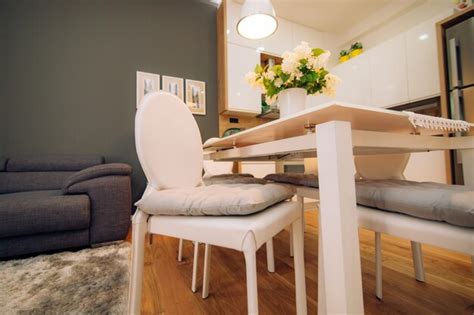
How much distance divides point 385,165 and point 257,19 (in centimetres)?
150

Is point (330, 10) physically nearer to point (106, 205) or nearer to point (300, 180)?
point (300, 180)

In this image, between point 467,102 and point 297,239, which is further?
point 467,102

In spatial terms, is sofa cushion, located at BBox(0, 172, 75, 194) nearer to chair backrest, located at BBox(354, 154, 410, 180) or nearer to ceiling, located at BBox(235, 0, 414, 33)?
chair backrest, located at BBox(354, 154, 410, 180)

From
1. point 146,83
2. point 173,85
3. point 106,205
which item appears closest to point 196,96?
point 173,85

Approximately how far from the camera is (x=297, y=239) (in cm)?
67

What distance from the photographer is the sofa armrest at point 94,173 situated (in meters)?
1.53

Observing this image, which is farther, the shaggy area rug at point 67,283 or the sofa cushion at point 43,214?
the sofa cushion at point 43,214

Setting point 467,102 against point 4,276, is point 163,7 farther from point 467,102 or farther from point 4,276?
point 467,102

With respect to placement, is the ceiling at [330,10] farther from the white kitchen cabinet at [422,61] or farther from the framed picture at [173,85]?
the framed picture at [173,85]

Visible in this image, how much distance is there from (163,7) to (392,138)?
3274mm

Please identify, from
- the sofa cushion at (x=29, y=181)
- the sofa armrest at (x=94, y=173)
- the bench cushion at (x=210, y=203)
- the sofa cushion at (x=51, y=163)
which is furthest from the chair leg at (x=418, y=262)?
the sofa cushion at (x=29, y=181)

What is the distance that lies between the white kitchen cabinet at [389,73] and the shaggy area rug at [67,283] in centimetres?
344

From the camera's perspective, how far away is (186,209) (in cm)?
56

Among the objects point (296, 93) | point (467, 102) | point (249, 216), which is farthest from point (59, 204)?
point (467, 102)
